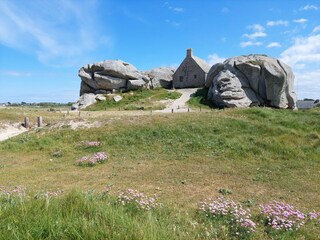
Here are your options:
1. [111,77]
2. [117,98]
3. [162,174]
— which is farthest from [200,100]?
[162,174]

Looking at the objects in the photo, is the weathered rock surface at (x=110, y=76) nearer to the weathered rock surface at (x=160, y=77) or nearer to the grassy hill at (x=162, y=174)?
the weathered rock surface at (x=160, y=77)

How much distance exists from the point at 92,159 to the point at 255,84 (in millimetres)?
31624

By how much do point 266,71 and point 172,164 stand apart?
97.5ft

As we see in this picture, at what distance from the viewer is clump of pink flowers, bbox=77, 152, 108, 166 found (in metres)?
15.2

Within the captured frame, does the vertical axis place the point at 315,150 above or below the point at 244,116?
below

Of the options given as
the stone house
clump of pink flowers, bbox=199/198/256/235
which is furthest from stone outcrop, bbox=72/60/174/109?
clump of pink flowers, bbox=199/198/256/235

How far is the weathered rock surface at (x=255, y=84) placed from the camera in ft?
128

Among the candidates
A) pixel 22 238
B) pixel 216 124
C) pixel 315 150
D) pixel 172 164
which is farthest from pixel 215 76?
pixel 22 238

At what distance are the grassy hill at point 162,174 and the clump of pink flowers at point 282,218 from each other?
179mm

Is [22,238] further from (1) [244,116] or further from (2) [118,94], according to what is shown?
(2) [118,94]

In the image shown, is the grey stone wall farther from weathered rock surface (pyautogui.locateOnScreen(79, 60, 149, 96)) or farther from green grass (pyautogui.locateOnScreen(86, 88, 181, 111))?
green grass (pyautogui.locateOnScreen(86, 88, 181, 111))

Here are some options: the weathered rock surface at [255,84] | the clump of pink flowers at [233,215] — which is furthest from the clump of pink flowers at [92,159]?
the weathered rock surface at [255,84]

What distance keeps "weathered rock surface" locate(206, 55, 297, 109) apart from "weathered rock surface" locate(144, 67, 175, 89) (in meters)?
15.4

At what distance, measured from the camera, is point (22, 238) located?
4320mm
